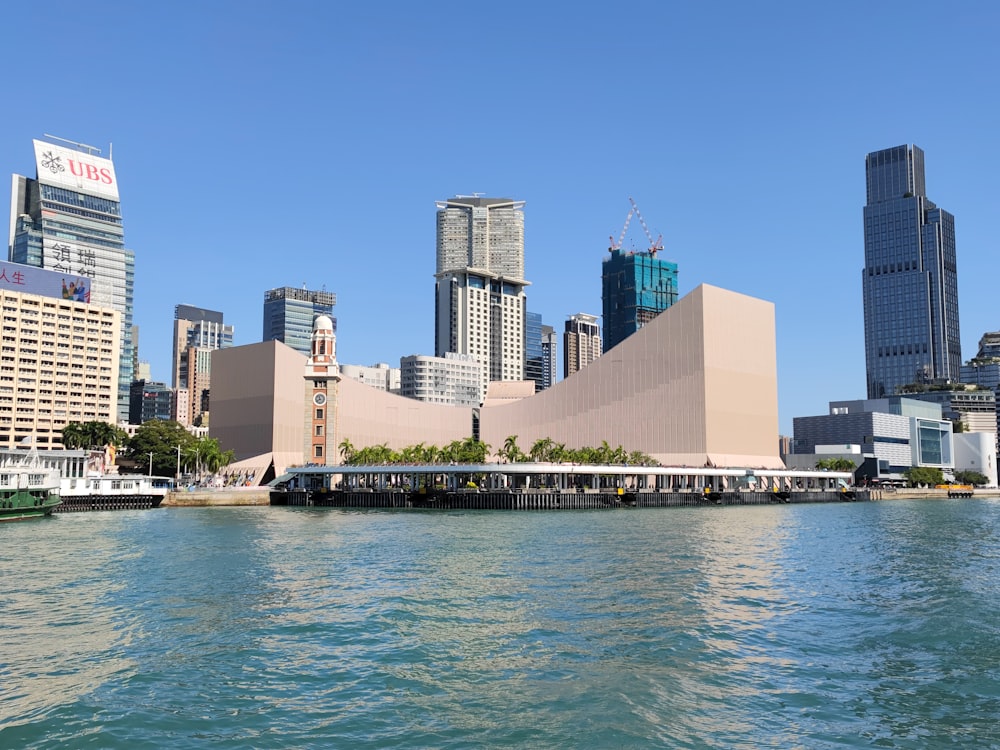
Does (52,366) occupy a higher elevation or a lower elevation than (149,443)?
higher

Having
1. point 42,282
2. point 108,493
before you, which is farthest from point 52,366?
point 108,493

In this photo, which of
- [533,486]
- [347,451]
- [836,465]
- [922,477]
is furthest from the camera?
[922,477]

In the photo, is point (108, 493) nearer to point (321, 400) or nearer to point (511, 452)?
point (321, 400)

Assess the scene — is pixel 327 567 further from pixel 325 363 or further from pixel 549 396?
pixel 549 396

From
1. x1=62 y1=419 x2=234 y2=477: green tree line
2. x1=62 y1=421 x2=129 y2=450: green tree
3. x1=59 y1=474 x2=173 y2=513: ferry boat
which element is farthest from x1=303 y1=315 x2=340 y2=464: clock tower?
x1=62 y1=421 x2=129 y2=450: green tree

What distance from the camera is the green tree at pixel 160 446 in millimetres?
105000

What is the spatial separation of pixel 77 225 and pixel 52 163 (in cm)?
1184

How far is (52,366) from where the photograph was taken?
130m

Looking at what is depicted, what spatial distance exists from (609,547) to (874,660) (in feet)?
63.8

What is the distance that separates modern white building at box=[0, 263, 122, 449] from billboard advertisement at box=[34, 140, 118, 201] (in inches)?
1689

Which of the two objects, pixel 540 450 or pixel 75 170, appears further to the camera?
pixel 75 170

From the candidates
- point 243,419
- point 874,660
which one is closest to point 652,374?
point 243,419

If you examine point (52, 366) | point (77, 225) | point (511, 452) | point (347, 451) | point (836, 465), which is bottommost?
point (836, 465)

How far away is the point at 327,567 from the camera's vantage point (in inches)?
1139
